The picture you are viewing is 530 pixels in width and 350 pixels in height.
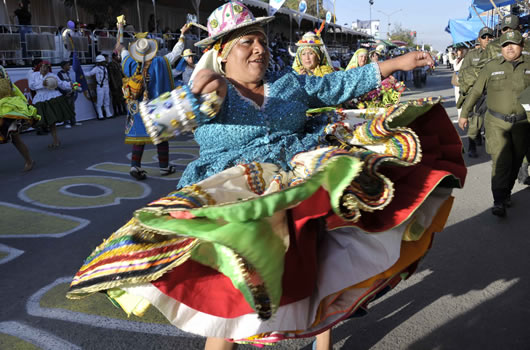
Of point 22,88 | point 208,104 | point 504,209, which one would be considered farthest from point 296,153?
point 22,88

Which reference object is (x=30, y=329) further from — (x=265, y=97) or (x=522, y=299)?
(x=522, y=299)

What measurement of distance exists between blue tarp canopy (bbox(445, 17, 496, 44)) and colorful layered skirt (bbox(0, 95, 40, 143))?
48.1ft

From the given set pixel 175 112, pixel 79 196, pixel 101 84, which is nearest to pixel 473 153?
pixel 79 196

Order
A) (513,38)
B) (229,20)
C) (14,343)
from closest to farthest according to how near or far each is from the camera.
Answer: (229,20) < (14,343) < (513,38)

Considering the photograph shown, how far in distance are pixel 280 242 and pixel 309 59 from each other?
16.2 feet

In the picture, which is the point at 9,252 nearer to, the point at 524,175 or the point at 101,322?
the point at 101,322

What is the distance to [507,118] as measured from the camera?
211 inches

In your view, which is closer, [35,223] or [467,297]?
[467,297]

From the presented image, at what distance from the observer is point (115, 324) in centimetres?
324

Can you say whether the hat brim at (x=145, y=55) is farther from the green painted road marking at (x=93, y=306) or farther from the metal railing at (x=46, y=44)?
the metal railing at (x=46, y=44)

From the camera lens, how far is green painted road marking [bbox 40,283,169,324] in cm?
334

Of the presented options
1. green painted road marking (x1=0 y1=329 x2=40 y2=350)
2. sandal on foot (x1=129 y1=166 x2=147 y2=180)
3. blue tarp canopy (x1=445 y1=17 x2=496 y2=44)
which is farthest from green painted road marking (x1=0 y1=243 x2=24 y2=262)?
blue tarp canopy (x1=445 y1=17 x2=496 y2=44)

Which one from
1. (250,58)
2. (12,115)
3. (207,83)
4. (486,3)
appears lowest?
(12,115)

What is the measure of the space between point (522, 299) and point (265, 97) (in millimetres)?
2527
